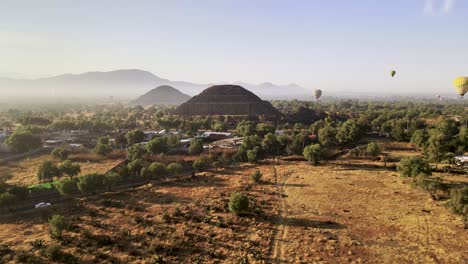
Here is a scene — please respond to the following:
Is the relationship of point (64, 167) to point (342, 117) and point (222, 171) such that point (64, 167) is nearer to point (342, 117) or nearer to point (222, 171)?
point (222, 171)

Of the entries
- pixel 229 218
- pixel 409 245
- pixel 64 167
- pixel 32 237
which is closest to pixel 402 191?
pixel 409 245

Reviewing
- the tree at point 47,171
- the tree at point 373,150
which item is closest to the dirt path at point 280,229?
the tree at point 373,150

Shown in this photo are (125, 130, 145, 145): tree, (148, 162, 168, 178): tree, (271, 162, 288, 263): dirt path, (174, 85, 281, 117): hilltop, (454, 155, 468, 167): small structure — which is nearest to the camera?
(271, 162, 288, 263): dirt path

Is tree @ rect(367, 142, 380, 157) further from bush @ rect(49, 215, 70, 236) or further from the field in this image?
bush @ rect(49, 215, 70, 236)

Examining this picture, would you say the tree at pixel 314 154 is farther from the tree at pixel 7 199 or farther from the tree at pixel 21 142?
the tree at pixel 21 142

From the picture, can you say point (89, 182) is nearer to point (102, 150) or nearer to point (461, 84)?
point (102, 150)

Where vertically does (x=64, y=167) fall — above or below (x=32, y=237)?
above

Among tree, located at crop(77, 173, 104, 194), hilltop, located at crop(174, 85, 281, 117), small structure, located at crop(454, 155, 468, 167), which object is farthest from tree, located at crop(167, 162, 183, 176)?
hilltop, located at crop(174, 85, 281, 117)

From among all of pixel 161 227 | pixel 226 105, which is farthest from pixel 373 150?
pixel 226 105

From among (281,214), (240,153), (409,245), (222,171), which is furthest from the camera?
(240,153)
